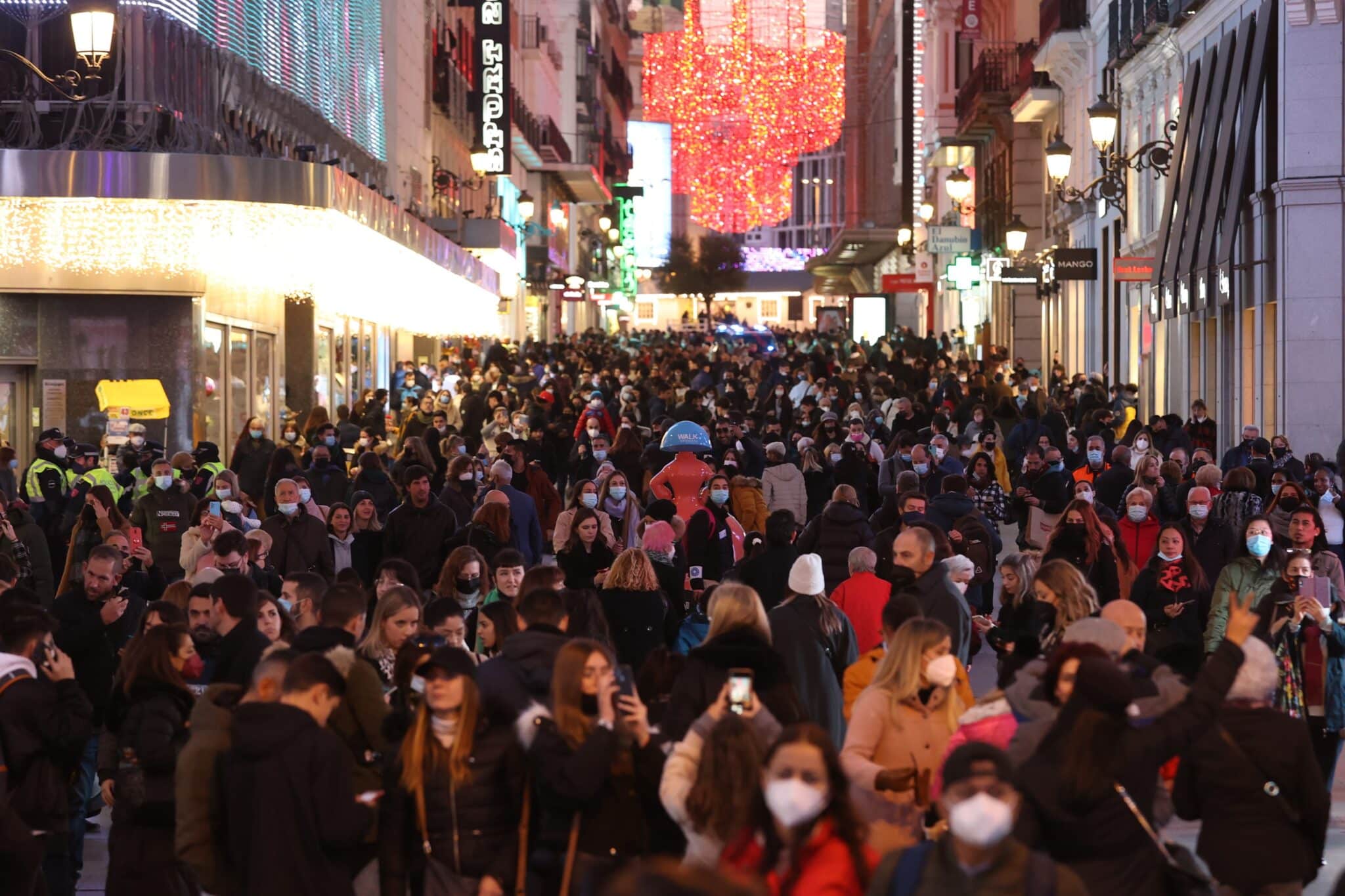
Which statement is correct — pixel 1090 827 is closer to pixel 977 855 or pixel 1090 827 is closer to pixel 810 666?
pixel 977 855

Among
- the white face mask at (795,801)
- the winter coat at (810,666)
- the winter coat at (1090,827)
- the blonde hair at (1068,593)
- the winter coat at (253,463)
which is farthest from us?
the winter coat at (253,463)

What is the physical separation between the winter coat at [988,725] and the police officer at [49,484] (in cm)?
1016

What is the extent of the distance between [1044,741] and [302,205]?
50.9ft

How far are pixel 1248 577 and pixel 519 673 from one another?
4886mm

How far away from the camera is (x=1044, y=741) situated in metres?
6.31

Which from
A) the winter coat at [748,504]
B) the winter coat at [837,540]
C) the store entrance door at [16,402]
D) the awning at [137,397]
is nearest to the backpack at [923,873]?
the winter coat at [837,540]

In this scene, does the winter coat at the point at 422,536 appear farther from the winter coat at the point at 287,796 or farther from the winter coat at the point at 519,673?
the winter coat at the point at 287,796

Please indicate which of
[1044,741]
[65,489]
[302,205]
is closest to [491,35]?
[302,205]

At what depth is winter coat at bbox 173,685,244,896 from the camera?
6.93 m

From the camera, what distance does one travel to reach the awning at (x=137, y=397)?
23984 mm

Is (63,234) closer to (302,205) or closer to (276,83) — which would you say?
(302,205)

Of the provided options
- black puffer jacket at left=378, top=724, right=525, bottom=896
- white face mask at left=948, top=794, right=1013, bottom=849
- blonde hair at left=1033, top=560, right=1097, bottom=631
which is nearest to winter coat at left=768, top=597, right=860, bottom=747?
Result: blonde hair at left=1033, top=560, right=1097, bottom=631

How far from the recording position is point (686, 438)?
19.0 m

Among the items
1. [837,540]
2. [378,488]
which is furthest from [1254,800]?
[378,488]
